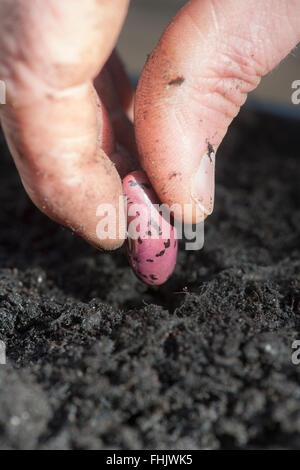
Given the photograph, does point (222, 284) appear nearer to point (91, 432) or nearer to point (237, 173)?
point (91, 432)

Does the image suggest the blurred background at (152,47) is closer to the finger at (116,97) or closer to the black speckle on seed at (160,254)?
the finger at (116,97)

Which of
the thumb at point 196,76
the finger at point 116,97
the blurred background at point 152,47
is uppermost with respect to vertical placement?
the thumb at point 196,76

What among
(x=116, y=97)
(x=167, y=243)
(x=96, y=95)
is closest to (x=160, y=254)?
(x=167, y=243)

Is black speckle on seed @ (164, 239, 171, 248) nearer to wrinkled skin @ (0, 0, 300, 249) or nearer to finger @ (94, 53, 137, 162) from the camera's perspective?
wrinkled skin @ (0, 0, 300, 249)

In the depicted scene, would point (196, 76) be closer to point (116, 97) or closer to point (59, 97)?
point (59, 97)

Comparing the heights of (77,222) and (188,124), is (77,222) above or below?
below

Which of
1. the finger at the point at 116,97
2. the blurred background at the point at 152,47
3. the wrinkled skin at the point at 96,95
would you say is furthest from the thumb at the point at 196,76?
the blurred background at the point at 152,47
